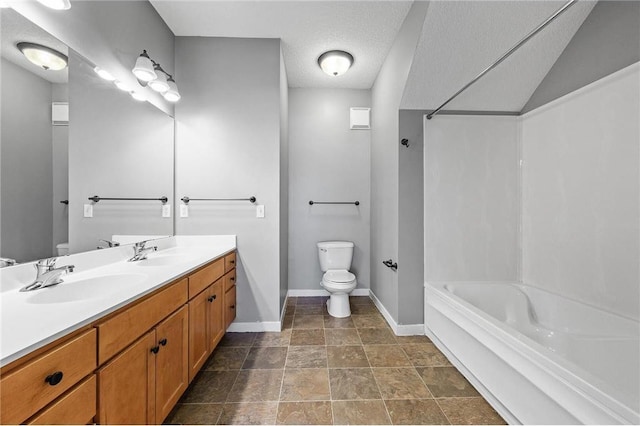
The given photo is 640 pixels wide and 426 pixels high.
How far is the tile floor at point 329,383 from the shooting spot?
1340 millimetres

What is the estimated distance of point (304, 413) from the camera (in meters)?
1.35

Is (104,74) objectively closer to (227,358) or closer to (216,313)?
(216,313)

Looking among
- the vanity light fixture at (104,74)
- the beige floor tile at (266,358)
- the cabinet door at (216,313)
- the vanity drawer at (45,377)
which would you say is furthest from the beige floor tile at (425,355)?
the vanity light fixture at (104,74)

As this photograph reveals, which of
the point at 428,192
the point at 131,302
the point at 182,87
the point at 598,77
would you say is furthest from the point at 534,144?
the point at 182,87

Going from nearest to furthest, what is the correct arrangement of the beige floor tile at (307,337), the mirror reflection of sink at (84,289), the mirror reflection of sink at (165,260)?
1. the mirror reflection of sink at (84,289)
2. the mirror reflection of sink at (165,260)
3. the beige floor tile at (307,337)

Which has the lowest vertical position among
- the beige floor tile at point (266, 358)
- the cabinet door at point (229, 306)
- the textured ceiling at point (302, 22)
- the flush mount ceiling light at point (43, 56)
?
the beige floor tile at point (266, 358)

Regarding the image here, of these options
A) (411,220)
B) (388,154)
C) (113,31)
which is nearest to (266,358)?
(411,220)

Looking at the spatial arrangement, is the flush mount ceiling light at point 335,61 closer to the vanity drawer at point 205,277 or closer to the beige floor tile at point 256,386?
the vanity drawer at point 205,277

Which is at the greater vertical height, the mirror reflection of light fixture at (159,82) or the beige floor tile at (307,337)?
the mirror reflection of light fixture at (159,82)

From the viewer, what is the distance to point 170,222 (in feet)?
7.07

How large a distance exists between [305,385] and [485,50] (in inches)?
103

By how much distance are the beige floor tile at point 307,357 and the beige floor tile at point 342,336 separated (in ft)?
0.45

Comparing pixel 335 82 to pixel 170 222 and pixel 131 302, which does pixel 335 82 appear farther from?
pixel 131 302

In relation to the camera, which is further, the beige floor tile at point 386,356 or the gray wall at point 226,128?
the gray wall at point 226,128
